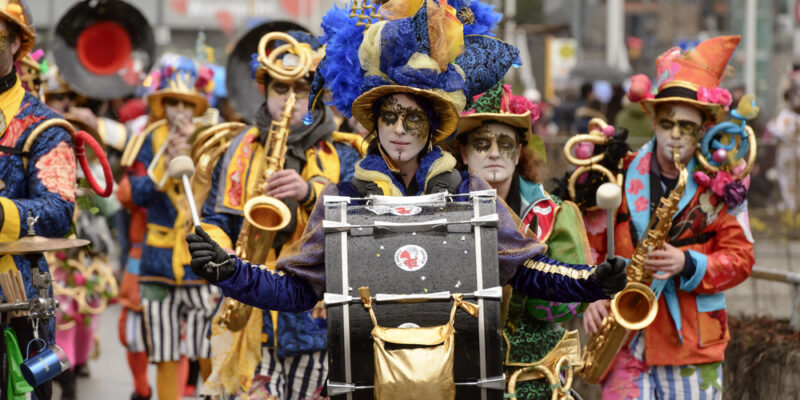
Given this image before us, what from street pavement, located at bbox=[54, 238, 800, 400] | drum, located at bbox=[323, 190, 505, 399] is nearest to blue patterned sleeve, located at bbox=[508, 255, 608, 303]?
drum, located at bbox=[323, 190, 505, 399]

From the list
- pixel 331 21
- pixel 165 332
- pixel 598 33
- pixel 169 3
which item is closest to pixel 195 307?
pixel 165 332

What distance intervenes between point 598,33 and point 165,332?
720 inches

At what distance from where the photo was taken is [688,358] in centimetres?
593

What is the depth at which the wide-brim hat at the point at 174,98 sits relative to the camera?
875 centimetres

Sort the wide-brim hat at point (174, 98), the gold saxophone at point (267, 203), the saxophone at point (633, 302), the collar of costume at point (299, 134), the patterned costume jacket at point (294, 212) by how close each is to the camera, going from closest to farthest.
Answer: the saxophone at point (633, 302) < the gold saxophone at point (267, 203) < the patterned costume jacket at point (294, 212) < the collar of costume at point (299, 134) < the wide-brim hat at point (174, 98)

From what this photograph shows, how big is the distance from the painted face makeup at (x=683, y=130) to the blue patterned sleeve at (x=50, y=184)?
2827mm

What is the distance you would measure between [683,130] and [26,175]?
3080mm

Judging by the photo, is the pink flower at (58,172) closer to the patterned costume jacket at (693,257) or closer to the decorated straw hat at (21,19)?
the decorated straw hat at (21,19)

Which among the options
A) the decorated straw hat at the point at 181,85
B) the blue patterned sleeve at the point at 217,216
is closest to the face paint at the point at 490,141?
the blue patterned sleeve at the point at 217,216

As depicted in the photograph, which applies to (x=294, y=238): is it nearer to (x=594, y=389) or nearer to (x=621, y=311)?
(x=621, y=311)

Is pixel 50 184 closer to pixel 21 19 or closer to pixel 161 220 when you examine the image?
pixel 21 19

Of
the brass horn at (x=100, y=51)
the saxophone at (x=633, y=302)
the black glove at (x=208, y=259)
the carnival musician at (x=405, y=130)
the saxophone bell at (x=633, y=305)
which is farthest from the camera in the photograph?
the brass horn at (x=100, y=51)

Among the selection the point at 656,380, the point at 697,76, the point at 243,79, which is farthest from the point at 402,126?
the point at 243,79

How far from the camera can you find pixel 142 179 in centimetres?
852
